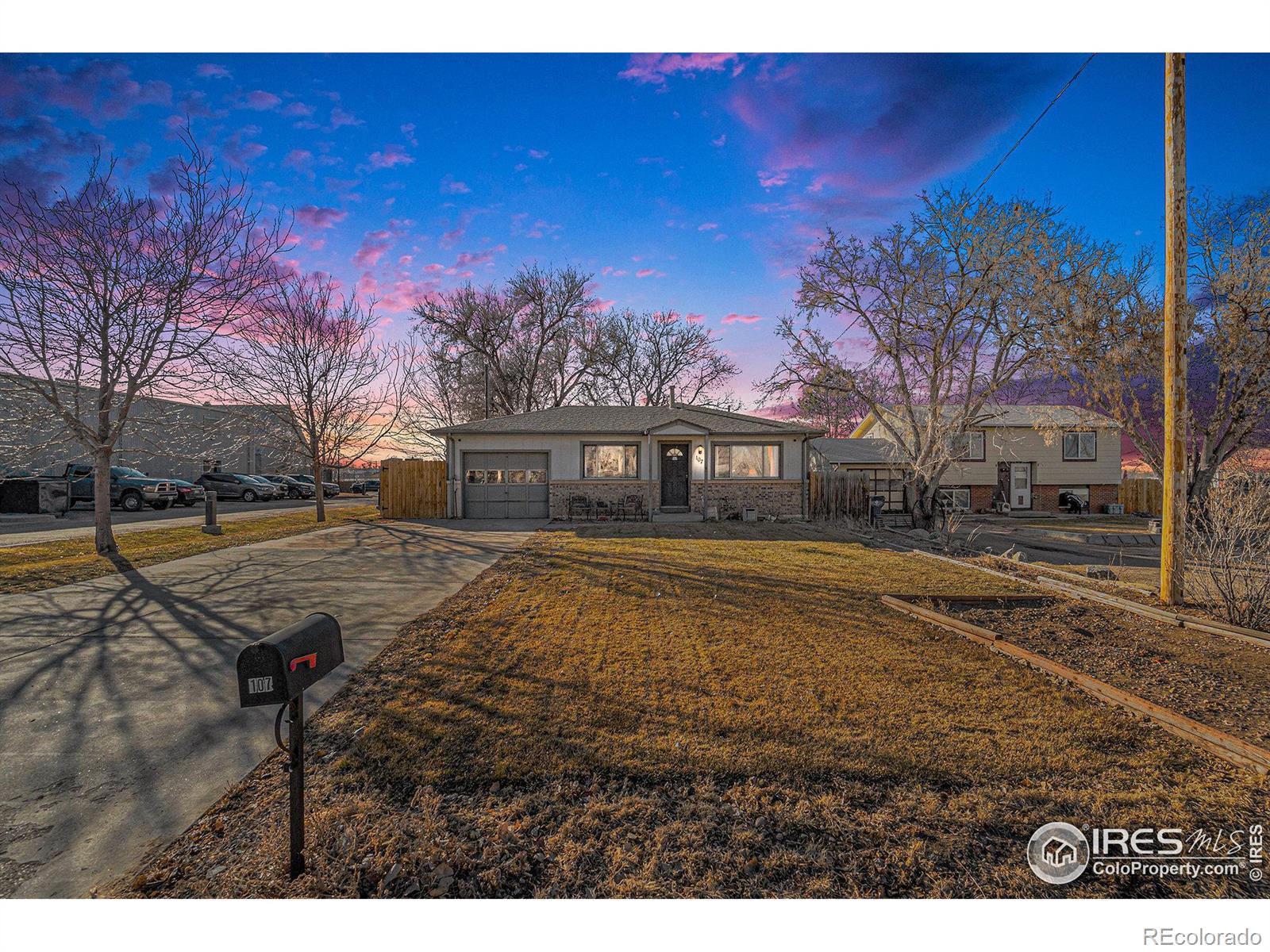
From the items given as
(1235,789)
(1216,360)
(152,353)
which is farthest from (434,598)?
(1216,360)

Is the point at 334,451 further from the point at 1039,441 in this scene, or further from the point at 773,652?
the point at 1039,441

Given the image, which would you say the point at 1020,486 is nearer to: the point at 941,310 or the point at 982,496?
the point at 982,496

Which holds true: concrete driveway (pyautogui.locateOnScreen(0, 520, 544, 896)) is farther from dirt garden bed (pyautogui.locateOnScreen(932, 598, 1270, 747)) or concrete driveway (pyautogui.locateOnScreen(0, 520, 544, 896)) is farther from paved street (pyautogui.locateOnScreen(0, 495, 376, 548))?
paved street (pyautogui.locateOnScreen(0, 495, 376, 548))

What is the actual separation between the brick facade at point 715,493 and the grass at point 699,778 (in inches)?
503

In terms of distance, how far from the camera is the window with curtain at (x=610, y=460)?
18.2m

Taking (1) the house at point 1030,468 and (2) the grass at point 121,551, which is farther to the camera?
(1) the house at point 1030,468

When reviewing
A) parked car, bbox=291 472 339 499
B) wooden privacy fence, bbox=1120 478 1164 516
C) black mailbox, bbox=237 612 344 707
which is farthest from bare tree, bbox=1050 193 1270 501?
parked car, bbox=291 472 339 499

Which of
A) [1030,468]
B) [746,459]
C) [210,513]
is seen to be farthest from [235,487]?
[1030,468]

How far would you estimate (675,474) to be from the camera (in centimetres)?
1855

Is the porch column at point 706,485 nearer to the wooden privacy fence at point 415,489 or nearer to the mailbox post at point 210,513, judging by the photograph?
the wooden privacy fence at point 415,489

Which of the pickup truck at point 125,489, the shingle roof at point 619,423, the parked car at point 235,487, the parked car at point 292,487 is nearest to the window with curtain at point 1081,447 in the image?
the shingle roof at point 619,423

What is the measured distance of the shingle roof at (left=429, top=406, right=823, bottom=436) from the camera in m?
17.8

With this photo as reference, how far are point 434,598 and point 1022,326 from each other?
1322 cm

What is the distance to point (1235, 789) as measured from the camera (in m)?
2.72
